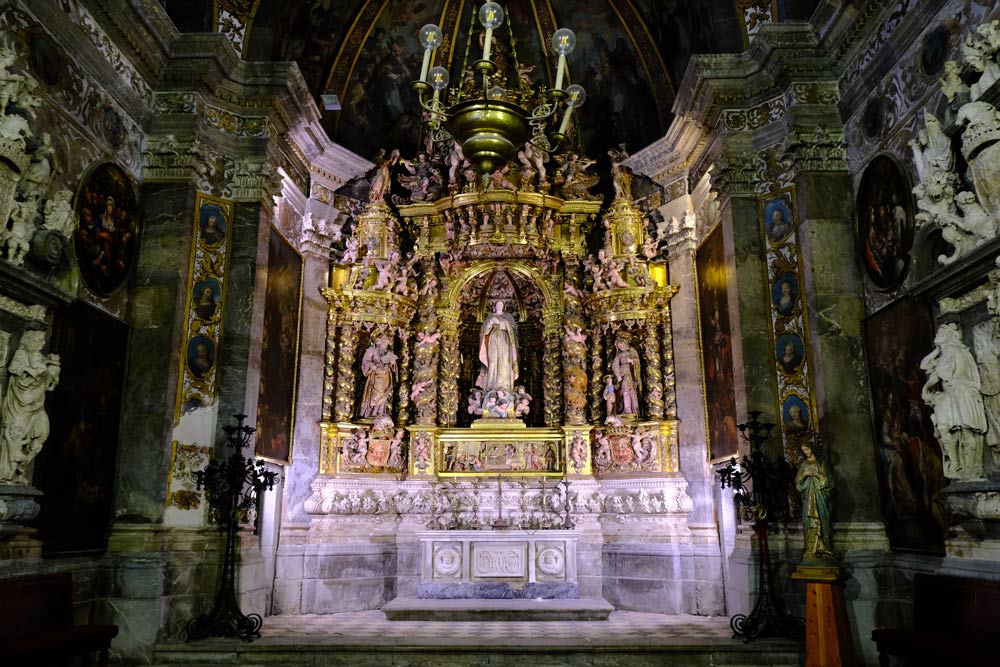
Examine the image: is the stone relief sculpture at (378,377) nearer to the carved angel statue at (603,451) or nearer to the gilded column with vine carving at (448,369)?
the gilded column with vine carving at (448,369)

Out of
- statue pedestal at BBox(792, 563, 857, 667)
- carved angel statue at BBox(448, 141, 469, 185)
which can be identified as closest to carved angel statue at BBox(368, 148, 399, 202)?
carved angel statue at BBox(448, 141, 469, 185)

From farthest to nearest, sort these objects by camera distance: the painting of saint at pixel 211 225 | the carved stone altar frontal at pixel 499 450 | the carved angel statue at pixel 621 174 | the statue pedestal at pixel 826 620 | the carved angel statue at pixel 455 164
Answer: the carved angel statue at pixel 455 164
the carved angel statue at pixel 621 174
the carved stone altar frontal at pixel 499 450
the painting of saint at pixel 211 225
the statue pedestal at pixel 826 620

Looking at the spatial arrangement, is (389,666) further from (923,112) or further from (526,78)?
(526,78)

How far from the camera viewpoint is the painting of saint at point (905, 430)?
767cm

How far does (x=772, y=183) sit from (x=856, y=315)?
7.06 ft

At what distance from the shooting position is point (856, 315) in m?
9.33

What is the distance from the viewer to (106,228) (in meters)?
9.18

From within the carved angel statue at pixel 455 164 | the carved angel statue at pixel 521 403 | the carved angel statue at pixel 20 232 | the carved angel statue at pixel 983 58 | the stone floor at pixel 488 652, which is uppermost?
the carved angel statue at pixel 455 164

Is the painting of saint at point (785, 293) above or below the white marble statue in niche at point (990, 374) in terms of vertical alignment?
above

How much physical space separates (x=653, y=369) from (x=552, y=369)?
1807 mm

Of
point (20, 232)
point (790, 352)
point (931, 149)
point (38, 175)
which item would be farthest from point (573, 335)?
point (20, 232)

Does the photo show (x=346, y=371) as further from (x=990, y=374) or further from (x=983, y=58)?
(x=983, y=58)

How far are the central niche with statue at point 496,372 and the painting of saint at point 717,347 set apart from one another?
0.85 m

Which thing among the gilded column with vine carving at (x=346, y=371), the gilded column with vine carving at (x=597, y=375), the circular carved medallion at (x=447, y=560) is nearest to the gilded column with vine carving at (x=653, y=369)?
the gilded column with vine carving at (x=597, y=375)
